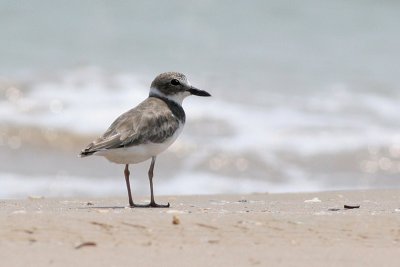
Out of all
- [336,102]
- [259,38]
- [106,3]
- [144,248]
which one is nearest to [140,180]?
[336,102]

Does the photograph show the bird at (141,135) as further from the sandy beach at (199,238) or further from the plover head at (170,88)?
the sandy beach at (199,238)

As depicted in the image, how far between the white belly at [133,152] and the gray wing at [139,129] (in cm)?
3

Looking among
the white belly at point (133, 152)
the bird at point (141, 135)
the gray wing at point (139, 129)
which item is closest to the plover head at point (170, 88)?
the bird at point (141, 135)

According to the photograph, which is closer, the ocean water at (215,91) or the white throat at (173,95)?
the white throat at (173,95)

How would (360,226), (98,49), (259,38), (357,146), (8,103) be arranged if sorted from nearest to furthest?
(360,226) → (357,146) → (8,103) → (98,49) → (259,38)

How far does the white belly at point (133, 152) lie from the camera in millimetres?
7672

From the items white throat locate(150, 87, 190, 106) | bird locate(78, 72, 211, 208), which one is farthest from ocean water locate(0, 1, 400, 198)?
bird locate(78, 72, 211, 208)

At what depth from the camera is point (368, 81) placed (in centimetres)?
1599

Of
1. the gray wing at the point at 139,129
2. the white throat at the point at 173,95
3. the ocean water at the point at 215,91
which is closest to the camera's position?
the gray wing at the point at 139,129

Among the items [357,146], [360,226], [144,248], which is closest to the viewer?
[144,248]

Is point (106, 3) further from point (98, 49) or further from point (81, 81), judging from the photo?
point (81, 81)

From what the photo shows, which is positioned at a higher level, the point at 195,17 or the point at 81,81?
the point at 195,17

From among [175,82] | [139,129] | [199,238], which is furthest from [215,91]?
[199,238]

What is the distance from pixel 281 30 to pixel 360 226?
13.0 m
